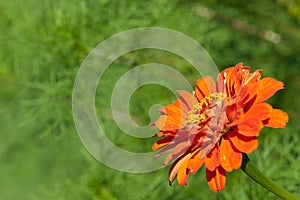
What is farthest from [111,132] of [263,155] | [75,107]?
[263,155]

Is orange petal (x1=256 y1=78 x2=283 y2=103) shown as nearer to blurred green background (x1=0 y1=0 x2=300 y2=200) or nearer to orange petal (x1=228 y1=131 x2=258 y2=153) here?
orange petal (x1=228 y1=131 x2=258 y2=153)

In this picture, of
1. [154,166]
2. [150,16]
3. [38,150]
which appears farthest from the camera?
[38,150]

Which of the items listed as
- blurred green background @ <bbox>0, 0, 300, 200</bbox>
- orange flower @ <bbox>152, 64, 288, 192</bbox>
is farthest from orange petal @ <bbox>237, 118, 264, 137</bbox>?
blurred green background @ <bbox>0, 0, 300, 200</bbox>

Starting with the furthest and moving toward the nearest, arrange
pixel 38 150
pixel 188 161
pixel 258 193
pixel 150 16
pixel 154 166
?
pixel 38 150 < pixel 150 16 < pixel 154 166 < pixel 258 193 < pixel 188 161

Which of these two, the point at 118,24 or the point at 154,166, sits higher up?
the point at 118,24

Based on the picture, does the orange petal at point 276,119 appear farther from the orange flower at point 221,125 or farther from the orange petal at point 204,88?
the orange petal at point 204,88

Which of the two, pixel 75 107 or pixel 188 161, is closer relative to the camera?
pixel 188 161

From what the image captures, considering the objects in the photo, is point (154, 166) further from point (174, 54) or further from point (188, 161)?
A: point (188, 161)
